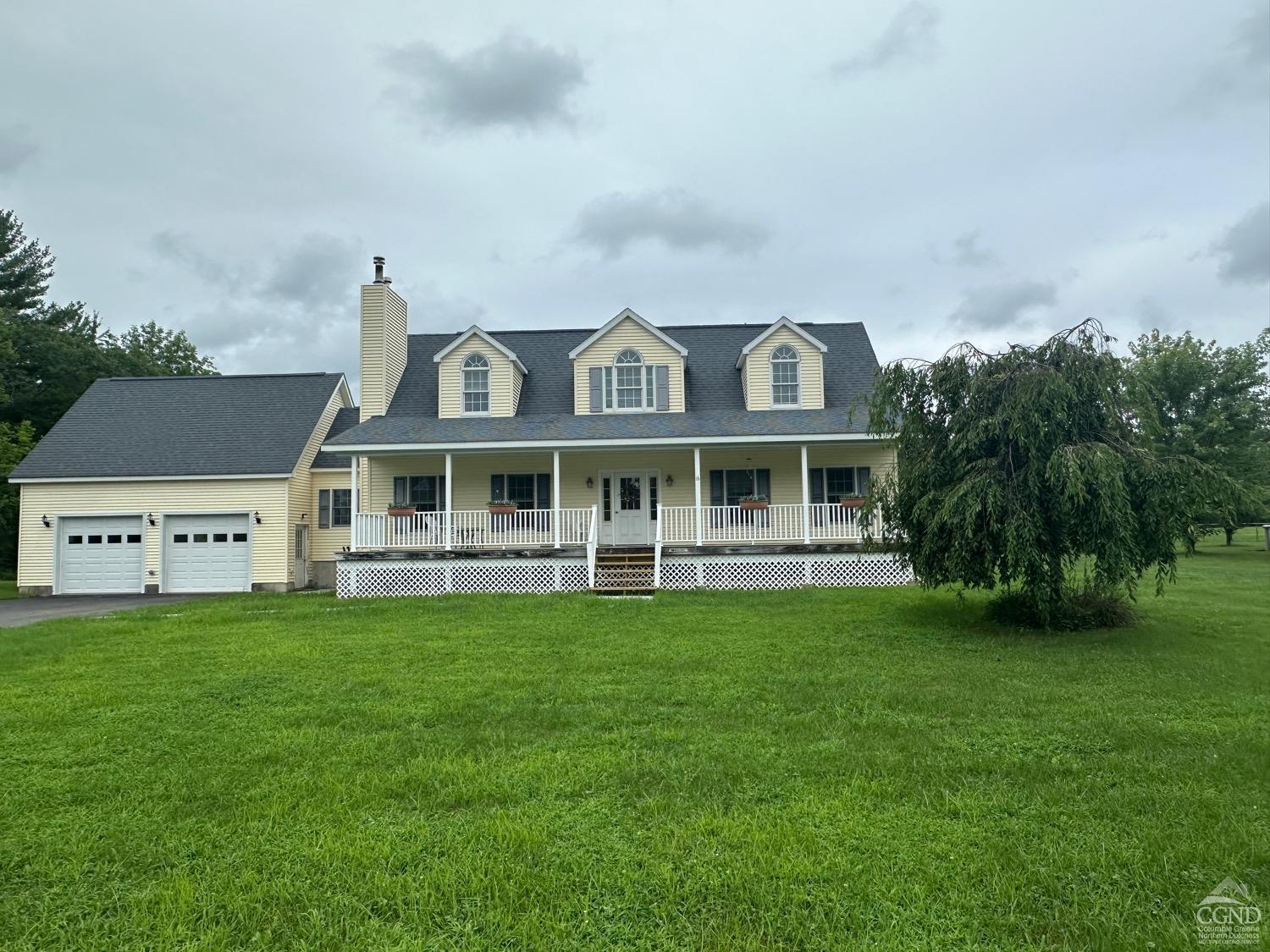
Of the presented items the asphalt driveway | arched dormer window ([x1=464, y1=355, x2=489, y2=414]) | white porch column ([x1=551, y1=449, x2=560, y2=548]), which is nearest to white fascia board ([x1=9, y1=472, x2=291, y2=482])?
the asphalt driveway

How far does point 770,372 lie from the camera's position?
18.7 m

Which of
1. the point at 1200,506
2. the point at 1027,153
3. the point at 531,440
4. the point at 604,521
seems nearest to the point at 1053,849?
the point at 1200,506

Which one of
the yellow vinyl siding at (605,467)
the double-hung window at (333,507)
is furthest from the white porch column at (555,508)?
the double-hung window at (333,507)

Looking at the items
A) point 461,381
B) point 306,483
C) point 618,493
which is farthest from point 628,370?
point 306,483

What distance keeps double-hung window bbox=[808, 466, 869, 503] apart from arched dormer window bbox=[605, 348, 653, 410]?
466 cm

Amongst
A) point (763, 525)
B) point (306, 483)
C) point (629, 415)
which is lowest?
point (763, 525)

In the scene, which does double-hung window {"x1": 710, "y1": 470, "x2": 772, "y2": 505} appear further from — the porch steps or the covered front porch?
the porch steps

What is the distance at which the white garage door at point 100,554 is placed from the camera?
1925 cm

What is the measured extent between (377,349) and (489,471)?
16.2ft

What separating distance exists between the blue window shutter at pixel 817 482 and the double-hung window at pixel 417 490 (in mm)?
9477

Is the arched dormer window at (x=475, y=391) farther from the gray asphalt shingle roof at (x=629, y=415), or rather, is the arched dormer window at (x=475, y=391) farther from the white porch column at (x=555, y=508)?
the white porch column at (x=555, y=508)

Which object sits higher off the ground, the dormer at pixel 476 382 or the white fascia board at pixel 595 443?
the dormer at pixel 476 382

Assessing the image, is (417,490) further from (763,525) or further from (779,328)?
(779,328)

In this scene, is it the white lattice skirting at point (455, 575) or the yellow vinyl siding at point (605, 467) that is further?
the yellow vinyl siding at point (605, 467)
